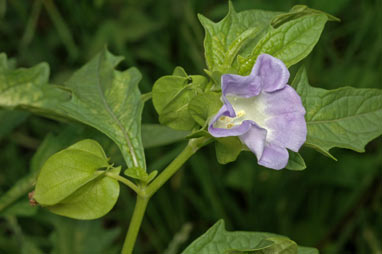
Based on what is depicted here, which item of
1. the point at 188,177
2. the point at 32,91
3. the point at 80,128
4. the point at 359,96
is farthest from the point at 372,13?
the point at 32,91

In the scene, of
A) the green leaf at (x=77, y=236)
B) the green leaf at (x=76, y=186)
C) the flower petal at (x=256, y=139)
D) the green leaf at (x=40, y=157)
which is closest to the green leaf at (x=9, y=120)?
the green leaf at (x=40, y=157)

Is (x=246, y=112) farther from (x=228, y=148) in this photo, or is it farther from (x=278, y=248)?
(x=278, y=248)

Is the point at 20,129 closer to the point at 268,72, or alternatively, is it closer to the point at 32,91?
the point at 32,91

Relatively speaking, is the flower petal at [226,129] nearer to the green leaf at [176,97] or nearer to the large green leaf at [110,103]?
the green leaf at [176,97]

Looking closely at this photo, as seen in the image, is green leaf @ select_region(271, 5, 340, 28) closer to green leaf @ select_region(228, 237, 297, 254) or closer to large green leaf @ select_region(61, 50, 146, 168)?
large green leaf @ select_region(61, 50, 146, 168)

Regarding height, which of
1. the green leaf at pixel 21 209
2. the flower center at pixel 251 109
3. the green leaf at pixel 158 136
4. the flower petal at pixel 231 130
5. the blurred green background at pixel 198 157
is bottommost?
the blurred green background at pixel 198 157

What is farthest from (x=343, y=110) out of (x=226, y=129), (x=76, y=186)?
(x=76, y=186)
